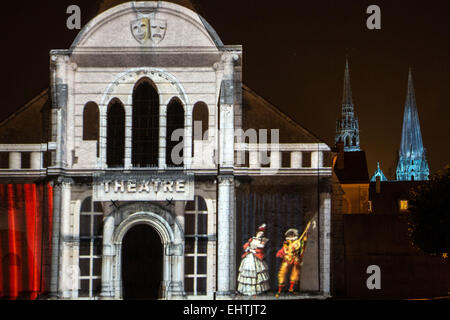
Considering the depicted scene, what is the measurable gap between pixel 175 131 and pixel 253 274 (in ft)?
13.5

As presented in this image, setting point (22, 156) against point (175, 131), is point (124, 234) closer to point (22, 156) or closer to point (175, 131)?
point (175, 131)

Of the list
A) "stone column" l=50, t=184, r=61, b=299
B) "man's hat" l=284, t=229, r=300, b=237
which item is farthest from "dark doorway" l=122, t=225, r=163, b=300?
"man's hat" l=284, t=229, r=300, b=237

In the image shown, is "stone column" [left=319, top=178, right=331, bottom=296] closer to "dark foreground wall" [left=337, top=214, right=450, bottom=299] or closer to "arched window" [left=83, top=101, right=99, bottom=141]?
"dark foreground wall" [left=337, top=214, right=450, bottom=299]

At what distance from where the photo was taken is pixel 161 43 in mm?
17891

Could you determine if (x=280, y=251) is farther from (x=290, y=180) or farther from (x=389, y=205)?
(x=389, y=205)

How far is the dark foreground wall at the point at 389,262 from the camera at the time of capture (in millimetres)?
18953

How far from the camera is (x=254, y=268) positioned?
17641 mm

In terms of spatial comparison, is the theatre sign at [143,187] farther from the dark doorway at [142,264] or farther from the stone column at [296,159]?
the stone column at [296,159]

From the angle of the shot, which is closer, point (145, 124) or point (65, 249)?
point (65, 249)

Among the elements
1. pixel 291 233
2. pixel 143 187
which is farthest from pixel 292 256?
pixel 143 187

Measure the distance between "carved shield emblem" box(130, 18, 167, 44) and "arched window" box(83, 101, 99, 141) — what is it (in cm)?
209

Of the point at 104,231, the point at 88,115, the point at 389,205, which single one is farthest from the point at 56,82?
the point at 389,205

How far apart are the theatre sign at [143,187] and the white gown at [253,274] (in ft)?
6.76

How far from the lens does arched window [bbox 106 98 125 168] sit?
17.9 meters
